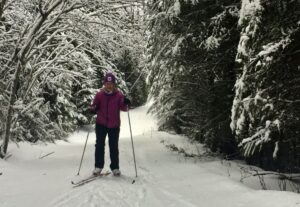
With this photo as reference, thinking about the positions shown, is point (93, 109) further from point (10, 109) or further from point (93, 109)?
point (10, 109)

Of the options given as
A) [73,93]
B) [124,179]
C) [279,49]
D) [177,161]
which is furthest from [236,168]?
[73,93]

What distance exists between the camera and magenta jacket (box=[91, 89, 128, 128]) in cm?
867

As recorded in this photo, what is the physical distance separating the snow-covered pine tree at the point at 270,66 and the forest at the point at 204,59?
0.01 metres

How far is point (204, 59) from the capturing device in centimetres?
1024

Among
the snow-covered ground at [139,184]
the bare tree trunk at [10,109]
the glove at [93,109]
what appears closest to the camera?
the snow-covered ground at [139,184]

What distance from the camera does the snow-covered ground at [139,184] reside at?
6.29 m

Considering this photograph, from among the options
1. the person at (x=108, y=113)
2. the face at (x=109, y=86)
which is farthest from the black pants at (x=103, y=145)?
the face at (x=109, y=86)

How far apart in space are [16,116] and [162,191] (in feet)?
18.5

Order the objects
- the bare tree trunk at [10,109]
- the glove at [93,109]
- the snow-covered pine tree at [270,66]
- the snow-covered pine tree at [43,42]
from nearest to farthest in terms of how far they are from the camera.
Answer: the snow-covered pine tree at [270,66] < the glove at [93,109] < the bare tree trunk at [10,109] < the snow-covered pine tree at [43,42]

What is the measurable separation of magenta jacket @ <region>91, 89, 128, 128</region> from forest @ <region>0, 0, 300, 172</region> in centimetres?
215

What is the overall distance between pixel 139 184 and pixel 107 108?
5.68 ft

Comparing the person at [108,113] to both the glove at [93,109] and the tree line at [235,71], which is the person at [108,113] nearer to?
the glove at [93,109]

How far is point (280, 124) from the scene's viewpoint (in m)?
6.81

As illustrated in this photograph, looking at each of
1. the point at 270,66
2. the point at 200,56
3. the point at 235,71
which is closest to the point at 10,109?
the point at 200,56
